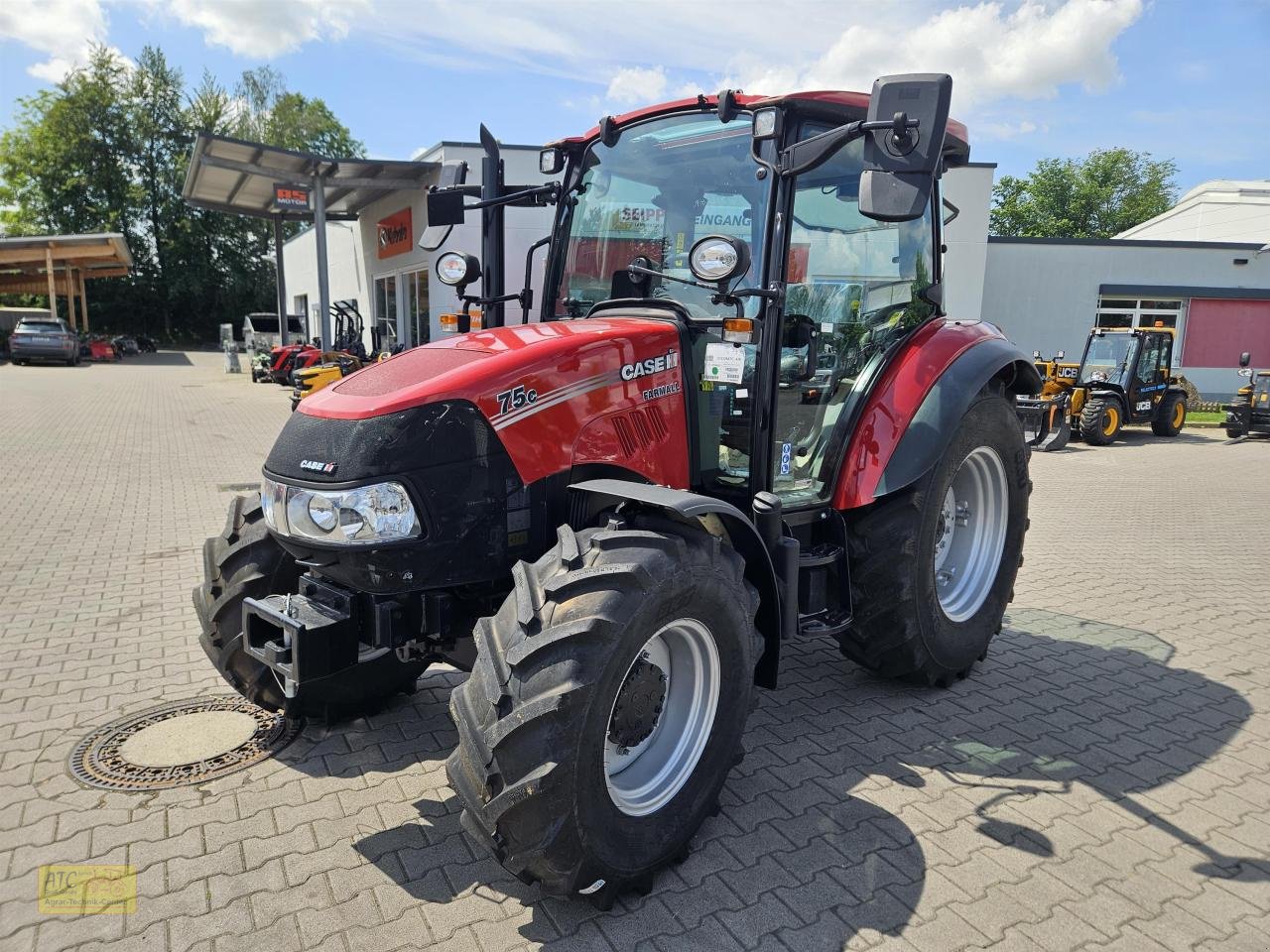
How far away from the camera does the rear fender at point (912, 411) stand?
3.65 meters

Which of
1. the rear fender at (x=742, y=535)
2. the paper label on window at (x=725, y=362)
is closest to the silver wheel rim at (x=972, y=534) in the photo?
the rear fender at (x=742, y=535)

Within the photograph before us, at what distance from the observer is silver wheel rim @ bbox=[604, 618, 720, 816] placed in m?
2.76

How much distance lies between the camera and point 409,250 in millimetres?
21766

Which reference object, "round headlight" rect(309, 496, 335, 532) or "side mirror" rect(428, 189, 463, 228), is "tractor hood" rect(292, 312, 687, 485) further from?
"side mirror" rect(428, 189, 463, 228)

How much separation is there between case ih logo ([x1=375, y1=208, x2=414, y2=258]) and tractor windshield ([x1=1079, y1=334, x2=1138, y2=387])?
607 inches

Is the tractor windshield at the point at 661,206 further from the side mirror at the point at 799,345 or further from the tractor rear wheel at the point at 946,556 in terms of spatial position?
the tractor rear wheel at the point at 946,556

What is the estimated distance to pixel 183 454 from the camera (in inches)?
438

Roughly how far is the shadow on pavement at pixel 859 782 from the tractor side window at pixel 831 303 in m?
1.08

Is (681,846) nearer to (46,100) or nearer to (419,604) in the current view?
(419,604)

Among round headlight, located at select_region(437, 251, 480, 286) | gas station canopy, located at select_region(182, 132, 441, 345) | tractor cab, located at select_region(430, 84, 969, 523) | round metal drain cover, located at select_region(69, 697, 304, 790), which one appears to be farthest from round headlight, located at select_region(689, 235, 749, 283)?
gas station canopy, located at select_region(182, 132, 441, 345)

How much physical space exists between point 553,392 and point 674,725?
3.88 ft

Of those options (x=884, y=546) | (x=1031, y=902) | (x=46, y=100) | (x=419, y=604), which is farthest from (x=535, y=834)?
(x=46, y=100)

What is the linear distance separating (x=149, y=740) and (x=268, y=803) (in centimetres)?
81

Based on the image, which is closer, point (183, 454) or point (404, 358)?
point (404, 358)
